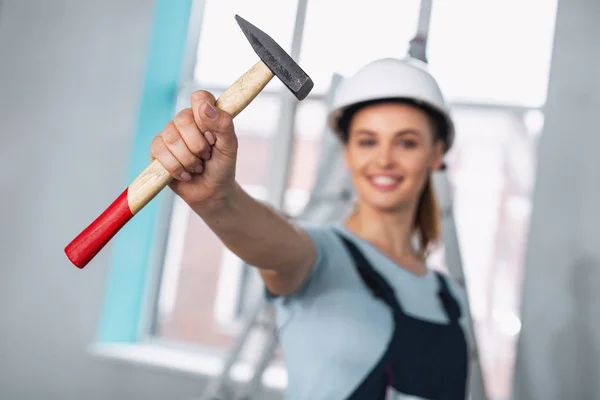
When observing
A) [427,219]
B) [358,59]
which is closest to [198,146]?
[427,219]

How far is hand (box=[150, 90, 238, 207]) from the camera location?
0.71 metres

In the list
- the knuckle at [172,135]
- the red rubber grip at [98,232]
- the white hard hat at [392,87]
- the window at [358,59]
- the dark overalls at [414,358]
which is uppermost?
the window at [358,59]

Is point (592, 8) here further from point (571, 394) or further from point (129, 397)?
point (129, 397)

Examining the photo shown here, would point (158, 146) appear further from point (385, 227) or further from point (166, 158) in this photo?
point (385, 227)

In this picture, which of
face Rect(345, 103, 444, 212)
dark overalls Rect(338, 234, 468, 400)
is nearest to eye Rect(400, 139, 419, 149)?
face Rect(345, 103, 444, 212)

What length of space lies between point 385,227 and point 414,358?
33 cm

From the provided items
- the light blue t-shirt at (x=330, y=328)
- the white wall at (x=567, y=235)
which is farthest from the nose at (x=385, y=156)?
the white wall at (x=567, y=235)

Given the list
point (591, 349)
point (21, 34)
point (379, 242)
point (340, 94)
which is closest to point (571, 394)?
point (591, 349)

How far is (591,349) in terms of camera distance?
96.8 inches

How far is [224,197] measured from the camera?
0.82m

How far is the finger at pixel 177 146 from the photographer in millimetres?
719

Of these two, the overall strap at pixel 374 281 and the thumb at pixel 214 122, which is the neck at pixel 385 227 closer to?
the overall strap at pixel 374 281

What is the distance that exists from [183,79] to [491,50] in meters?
1.76

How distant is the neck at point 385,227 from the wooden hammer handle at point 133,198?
0.73 meters
